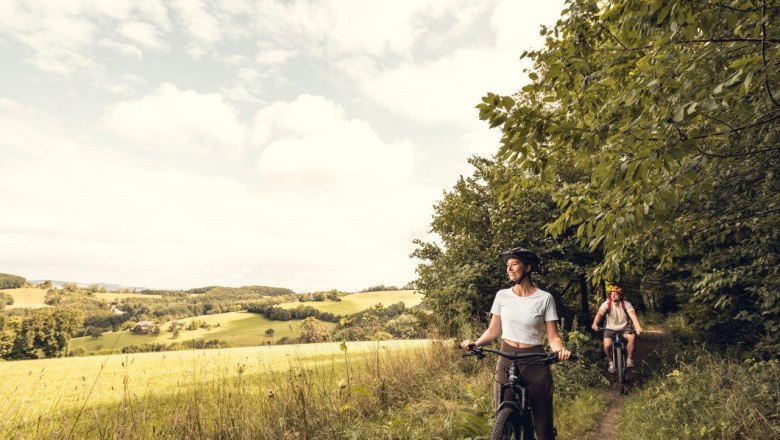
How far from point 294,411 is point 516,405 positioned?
12.5 feet

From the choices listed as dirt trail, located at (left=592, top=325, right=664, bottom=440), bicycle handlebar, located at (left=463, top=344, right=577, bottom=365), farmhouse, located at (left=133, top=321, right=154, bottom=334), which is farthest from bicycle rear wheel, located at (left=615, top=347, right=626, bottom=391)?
farmhouse, located at (left=133, top=321, right=154, bottom=334)

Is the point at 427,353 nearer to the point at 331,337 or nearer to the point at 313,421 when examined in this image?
the point at 331,337

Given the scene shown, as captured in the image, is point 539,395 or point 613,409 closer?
point 539,395

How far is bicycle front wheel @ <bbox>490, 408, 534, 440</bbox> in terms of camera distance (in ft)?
12.0

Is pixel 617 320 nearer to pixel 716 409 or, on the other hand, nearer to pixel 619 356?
pixel 619 356

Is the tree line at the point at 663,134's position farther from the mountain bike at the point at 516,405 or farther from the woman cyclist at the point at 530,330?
the mountain bike at the point at 516,405

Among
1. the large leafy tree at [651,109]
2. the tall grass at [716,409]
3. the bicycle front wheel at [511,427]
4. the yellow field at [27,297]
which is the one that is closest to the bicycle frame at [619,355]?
the tall grass at [716,409]

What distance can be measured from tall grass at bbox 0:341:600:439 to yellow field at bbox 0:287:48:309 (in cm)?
12446

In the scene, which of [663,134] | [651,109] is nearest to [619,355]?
[663,134]

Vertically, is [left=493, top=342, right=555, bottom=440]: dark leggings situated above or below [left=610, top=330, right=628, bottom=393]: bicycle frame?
above

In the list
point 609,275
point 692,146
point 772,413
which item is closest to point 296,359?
point 609,275

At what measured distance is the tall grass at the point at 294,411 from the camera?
518 centimetres

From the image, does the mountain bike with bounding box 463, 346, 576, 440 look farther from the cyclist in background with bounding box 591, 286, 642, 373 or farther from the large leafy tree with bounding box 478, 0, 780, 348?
the cyclist in background with bounding box 591, 286, 642, 373

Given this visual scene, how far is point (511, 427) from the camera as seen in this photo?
12.3 ft
